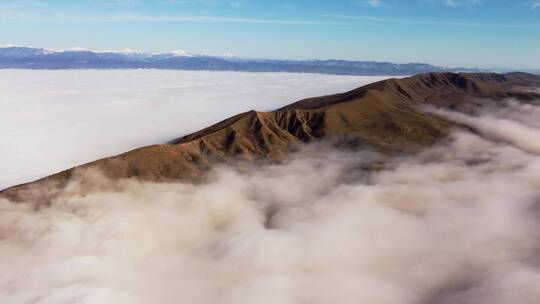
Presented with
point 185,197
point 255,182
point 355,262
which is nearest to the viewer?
point 355,262

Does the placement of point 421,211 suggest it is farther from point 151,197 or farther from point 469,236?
point 151,197

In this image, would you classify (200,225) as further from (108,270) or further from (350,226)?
(350,226)

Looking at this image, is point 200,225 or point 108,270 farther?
point 200,225

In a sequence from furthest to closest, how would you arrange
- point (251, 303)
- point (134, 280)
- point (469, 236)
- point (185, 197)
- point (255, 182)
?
1. point (255, 182)
2. point (185, 197)
3. point (469, 236)
4. point (134, 280)
5. point (251, 303)

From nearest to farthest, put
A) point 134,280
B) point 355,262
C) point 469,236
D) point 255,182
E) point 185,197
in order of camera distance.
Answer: point 134,280
point 355,262
point 469,236
point 185,197
point 255,182

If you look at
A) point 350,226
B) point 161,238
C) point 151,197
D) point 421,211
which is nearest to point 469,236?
point 421,211

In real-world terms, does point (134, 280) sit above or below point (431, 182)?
below

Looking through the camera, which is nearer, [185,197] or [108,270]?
[108,270]

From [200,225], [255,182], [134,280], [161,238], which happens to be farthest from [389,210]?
[134,280]

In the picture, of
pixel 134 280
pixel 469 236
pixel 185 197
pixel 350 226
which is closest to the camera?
pixel 134 280
